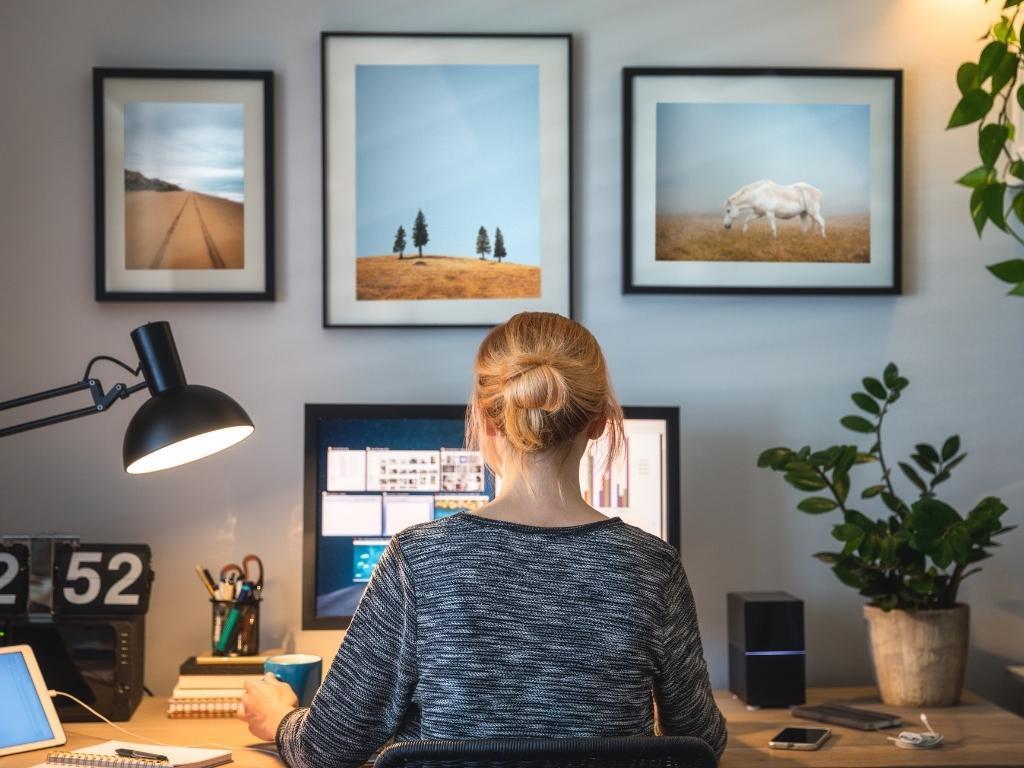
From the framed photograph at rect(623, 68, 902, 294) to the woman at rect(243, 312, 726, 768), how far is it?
0.99 meters

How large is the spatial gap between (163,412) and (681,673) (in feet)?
2.64

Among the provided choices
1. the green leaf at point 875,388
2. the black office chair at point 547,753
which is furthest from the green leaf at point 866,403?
the black office chair at point 547,753

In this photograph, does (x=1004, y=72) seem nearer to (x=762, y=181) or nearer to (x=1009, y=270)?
(x=1009, y=270)

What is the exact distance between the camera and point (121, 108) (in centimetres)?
222

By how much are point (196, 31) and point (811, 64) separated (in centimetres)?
129

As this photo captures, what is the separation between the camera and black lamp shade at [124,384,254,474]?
1.55m

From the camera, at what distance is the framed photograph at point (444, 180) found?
2.24 m

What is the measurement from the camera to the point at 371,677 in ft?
4.21

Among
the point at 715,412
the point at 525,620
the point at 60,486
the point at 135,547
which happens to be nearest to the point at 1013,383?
the point at 715,412

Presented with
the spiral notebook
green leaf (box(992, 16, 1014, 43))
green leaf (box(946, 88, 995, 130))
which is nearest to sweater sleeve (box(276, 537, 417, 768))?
the spiral notebook

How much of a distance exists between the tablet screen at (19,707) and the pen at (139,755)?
Answer: 7.3 inches

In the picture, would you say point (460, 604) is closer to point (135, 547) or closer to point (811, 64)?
point (135, 547)

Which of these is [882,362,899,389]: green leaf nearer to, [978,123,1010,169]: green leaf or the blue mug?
[978,123,1010,169]: green leaf

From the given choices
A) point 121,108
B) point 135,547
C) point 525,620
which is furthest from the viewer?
point 121,108
